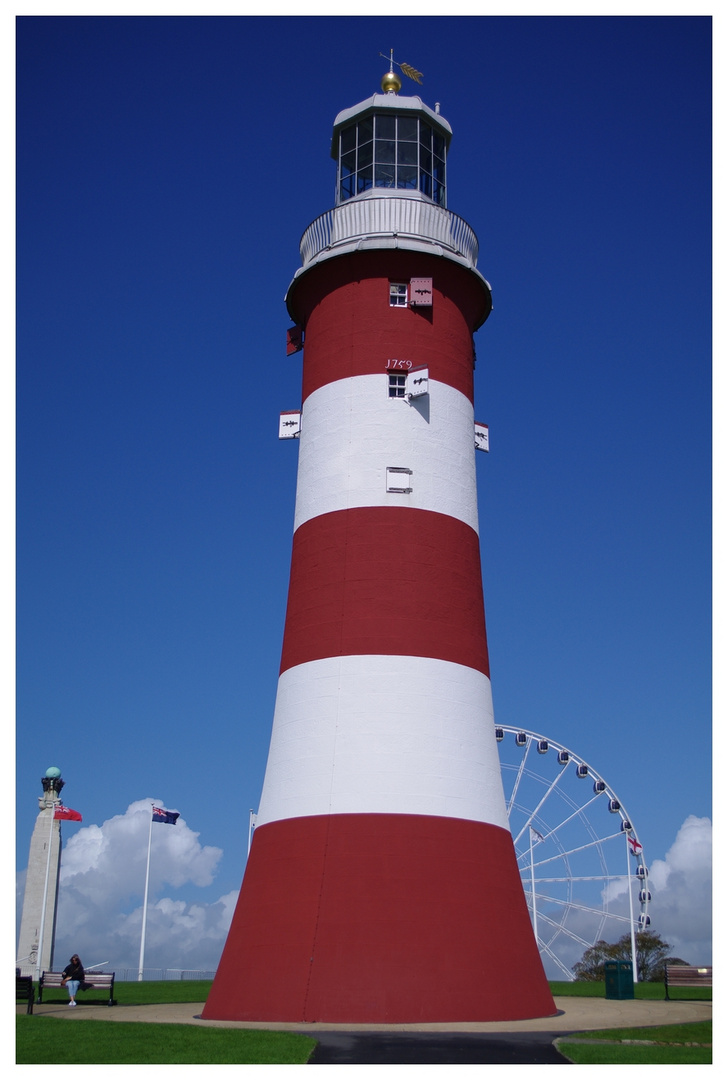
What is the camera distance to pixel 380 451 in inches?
798

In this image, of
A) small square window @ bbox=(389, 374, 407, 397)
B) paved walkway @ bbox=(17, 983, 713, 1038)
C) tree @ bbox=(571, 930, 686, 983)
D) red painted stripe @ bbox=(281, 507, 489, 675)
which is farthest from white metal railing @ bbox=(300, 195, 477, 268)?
tree @ bbox=(571, 930, 686, 983)

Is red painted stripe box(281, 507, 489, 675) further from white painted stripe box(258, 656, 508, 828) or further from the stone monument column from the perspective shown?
the stone monument column

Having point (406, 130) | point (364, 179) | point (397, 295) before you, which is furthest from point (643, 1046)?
point (406, 130)

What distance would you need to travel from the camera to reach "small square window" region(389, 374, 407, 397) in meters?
20.9

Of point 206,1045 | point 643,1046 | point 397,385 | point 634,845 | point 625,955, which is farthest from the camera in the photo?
point 625,955

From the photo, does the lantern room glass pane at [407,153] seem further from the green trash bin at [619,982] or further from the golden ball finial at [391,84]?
the green trash bin at [619,982]

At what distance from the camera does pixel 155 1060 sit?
36.5ft

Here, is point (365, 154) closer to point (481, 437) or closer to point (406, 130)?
point (406, 130)

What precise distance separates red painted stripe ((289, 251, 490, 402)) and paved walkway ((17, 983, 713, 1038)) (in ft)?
40.9

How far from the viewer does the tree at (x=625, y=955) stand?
48469 millimetres

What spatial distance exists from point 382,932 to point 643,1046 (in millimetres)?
5355

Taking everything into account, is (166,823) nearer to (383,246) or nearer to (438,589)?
(438,589)

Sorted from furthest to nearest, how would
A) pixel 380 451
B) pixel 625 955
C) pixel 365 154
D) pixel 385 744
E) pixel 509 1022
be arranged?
pixel 625 955, pixel 365 154, pixel 380 451, pixel 385 744, pixel 509 1022

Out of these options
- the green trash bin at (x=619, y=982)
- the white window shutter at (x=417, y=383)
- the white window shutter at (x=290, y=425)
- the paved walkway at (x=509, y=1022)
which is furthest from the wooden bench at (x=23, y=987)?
the white window shutter at (x=417, y=383)
